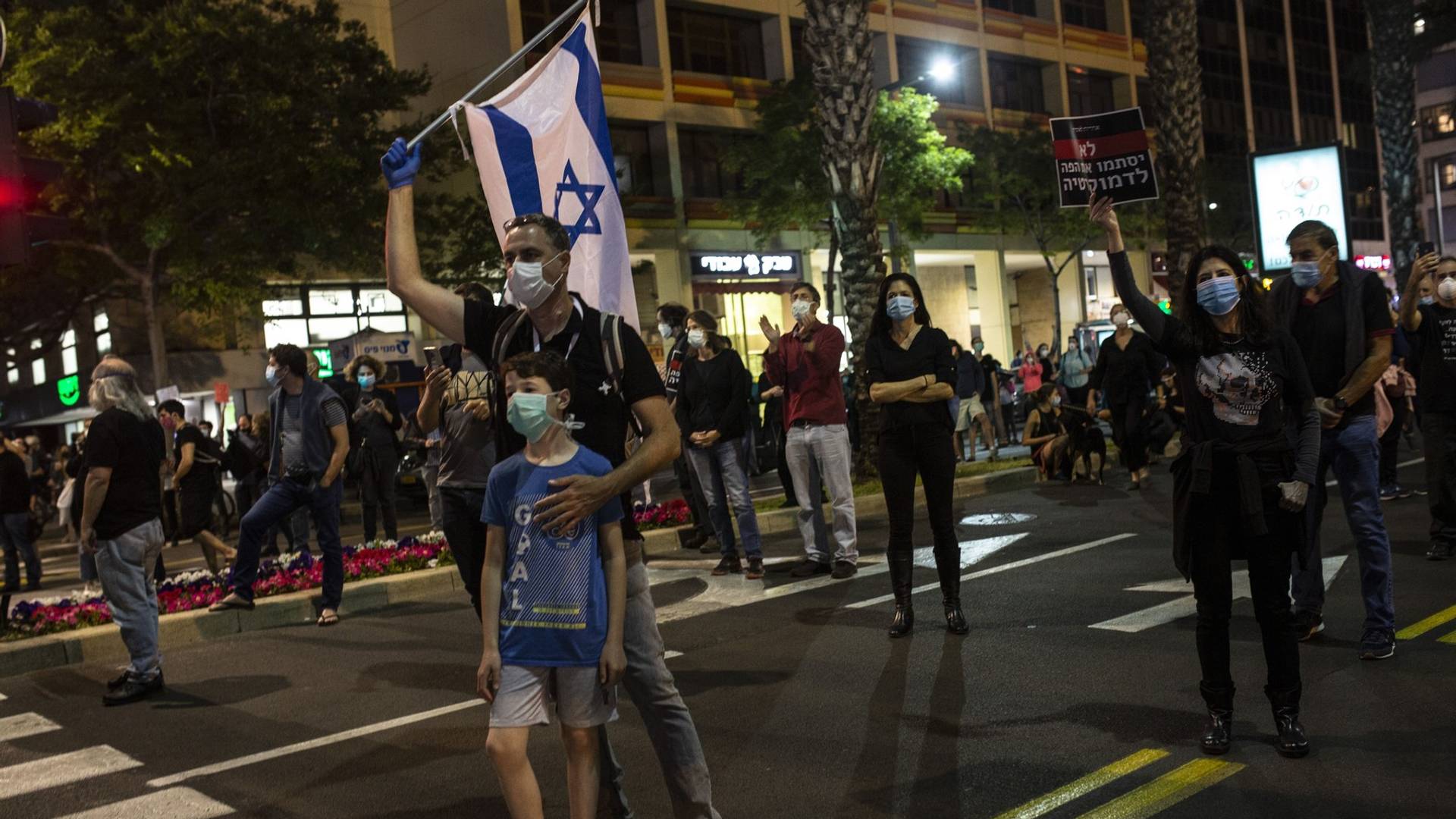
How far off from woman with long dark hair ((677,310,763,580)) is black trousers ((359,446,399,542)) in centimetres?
428

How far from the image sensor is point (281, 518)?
9.45m

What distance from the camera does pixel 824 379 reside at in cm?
944

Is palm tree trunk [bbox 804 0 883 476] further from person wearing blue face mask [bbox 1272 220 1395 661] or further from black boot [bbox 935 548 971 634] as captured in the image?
person wearing blue face mask [bbox 1272 220 1395 661]

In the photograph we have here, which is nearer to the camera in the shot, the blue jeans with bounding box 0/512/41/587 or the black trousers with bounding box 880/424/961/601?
the black trousers with bounding box 880/424/961/601

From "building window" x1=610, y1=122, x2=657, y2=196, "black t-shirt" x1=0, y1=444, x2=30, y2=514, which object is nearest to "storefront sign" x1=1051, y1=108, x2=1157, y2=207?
"black t-shirt" x1=0, y1=444, x2=30, y2=514

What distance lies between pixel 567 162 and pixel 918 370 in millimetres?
2811

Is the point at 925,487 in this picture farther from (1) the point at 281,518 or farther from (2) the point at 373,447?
(2) the point at 373,447

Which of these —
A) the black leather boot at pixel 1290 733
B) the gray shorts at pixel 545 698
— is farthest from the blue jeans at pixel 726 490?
the gray shorts at pixel 545 698

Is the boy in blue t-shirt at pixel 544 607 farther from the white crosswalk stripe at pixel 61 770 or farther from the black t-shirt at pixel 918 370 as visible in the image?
the black t-shirt at pixel 918 370

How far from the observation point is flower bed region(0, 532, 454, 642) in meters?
9.48

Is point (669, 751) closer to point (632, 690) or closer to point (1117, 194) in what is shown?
point (632, 690)

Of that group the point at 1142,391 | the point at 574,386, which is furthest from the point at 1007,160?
the point at 574,386

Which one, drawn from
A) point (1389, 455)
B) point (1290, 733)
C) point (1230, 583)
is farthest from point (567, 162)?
point (1389, 455)

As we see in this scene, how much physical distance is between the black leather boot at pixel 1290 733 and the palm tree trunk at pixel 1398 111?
24.9m
